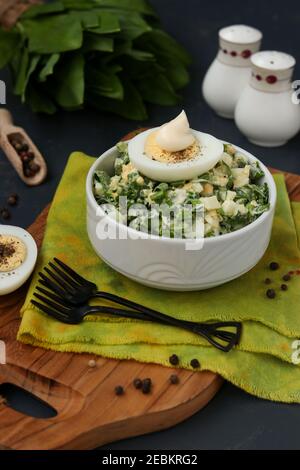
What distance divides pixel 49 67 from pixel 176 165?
136cm

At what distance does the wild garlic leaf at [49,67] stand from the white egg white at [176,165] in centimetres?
116

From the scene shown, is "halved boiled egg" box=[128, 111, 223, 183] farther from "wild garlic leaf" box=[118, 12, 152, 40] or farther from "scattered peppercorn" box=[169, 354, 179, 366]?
"wild garlic leaf" box=[118, 12, 152, 40]

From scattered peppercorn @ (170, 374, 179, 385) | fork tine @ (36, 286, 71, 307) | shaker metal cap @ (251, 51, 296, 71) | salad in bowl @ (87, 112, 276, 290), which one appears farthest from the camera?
shaker metal cap @ (251, 51, 296, 71)

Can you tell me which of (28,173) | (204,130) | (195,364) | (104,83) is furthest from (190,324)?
(104,83)

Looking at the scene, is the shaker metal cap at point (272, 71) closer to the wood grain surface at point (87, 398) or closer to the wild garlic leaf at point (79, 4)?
the wild garlic leaf at point (79, 4)

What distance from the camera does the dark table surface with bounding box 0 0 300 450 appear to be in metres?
2.12

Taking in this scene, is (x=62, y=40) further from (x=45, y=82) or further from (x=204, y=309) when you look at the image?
(x=204, y=309)

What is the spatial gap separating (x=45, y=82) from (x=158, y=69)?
600 millimetres

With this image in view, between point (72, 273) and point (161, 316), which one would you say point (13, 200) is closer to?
point (72, 273)

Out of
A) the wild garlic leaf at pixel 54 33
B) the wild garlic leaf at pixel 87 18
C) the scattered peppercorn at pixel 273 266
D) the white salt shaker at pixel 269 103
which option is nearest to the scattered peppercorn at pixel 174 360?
the scattered peppercorn at pixel 273 266

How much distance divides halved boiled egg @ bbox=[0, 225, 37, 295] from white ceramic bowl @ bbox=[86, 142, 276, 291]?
9.9 inches

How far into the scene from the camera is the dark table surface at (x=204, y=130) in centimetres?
212

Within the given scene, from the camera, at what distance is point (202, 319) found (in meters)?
2.33

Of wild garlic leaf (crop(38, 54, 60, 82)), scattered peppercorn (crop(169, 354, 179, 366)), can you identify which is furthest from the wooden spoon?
scattered peppercorn (crop(169, 354, 179, 366))
